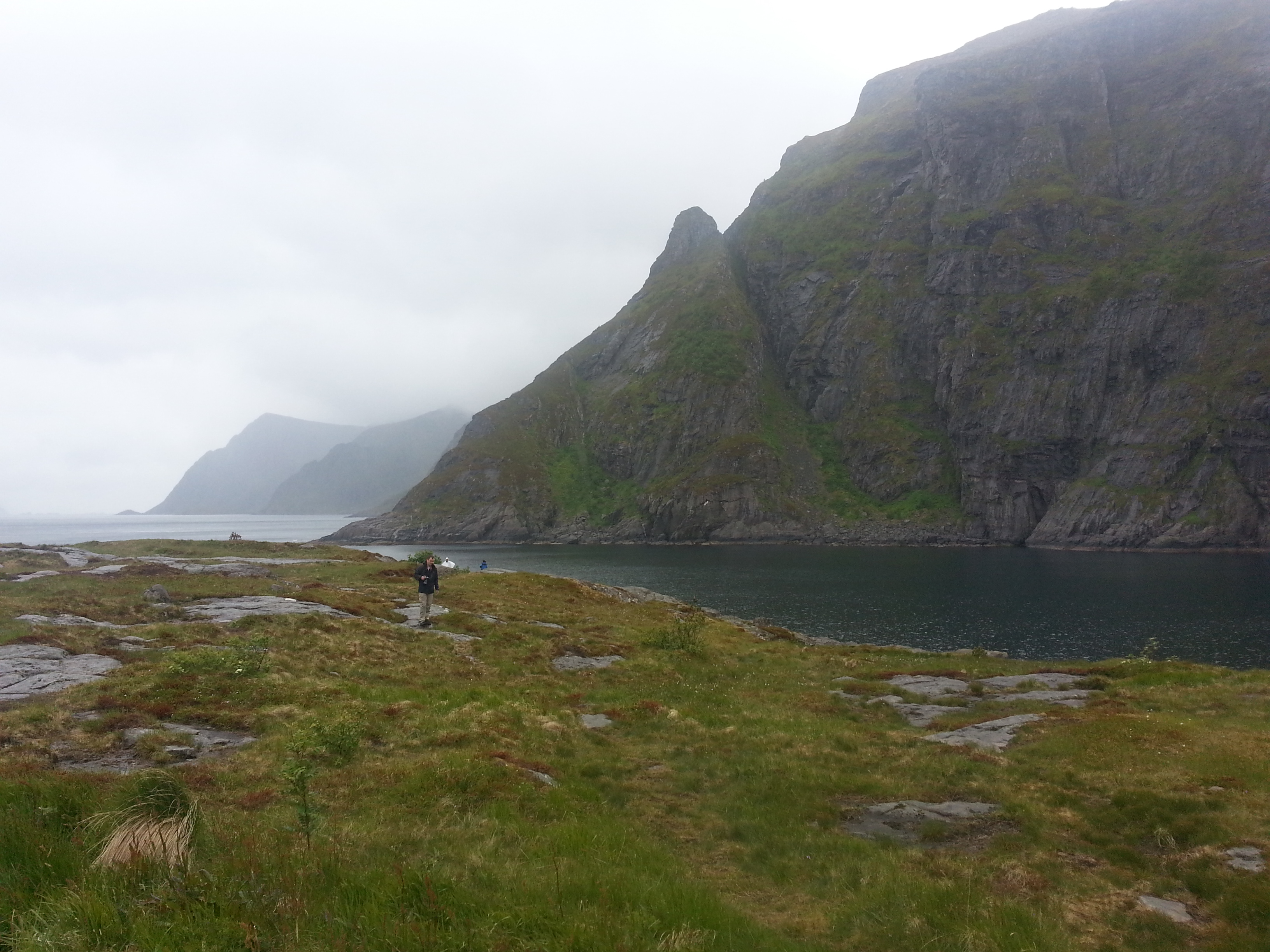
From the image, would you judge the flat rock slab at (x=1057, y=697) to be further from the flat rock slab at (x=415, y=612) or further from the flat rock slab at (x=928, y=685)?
the flat rock slab at (x=415, y=612)

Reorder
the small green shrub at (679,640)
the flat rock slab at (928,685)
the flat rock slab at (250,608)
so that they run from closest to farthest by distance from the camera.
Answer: the flat rock slab at (928,685) → the flat rock slab at (250,608) → the small green shrub at (679,640)

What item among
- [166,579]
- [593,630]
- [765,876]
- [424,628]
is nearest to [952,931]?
[765,876]

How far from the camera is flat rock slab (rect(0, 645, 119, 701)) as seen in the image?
17.7 metres

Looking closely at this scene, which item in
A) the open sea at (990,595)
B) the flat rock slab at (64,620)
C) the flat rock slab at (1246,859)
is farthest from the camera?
the open sea at (990,595)

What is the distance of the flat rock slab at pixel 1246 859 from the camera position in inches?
428

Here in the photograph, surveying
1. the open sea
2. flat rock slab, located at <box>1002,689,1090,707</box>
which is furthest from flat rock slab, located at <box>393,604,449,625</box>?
the open sea

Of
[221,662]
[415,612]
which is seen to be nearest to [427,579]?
[415,612]

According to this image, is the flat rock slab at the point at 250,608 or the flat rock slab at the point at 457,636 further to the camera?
the flat rock slab at the point at 457,636

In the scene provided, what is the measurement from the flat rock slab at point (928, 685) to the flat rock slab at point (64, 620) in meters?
31.8

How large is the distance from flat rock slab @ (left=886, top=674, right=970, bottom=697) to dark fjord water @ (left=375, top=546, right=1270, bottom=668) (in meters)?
23.8

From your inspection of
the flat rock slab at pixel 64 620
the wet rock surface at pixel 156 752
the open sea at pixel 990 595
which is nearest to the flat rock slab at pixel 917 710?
the wet rock surface at pixel 156 752

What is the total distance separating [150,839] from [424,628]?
27617mm

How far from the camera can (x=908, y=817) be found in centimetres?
1401

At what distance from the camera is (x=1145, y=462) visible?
17138 centimetres
